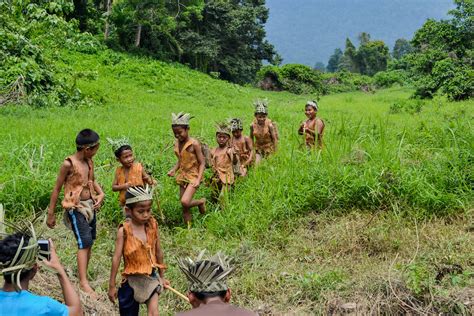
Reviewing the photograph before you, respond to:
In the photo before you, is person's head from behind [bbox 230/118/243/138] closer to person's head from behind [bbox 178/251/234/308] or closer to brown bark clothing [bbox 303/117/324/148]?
brown bark clothing [bbox 303/117/324/148]

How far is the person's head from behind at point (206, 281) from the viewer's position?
2556 mm

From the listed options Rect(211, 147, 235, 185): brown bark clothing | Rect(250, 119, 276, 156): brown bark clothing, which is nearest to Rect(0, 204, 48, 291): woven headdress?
Rect(211, 147, 235, 185): brown bark clothing

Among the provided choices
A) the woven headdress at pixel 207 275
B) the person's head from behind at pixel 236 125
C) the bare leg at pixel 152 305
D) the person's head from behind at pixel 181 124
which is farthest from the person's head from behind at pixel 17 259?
the person's head from behind at pixel 236 125

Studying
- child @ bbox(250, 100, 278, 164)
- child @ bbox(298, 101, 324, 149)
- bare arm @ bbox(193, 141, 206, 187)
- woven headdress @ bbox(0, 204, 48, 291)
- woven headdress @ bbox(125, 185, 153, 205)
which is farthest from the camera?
child @ bbox(298, 101, 324, 149)

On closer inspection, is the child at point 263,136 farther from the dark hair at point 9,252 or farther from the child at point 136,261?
the dark hair at point 9,252

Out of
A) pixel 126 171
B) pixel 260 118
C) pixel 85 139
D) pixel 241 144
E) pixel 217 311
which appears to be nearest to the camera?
pixel 217 311

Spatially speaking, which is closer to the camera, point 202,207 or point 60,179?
point 60,179

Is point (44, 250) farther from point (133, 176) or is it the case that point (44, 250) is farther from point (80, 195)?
point (133, 176)

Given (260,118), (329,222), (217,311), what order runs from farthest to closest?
(260,118) → (329,222) → (217,311)

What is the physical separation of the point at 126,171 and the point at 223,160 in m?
1.39

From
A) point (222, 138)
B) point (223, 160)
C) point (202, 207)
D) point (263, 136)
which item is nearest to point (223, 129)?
point (222, 138)

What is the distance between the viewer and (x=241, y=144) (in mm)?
7320

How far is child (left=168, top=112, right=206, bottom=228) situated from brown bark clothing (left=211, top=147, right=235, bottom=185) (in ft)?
1.43

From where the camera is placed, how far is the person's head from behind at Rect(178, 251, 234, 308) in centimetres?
256
